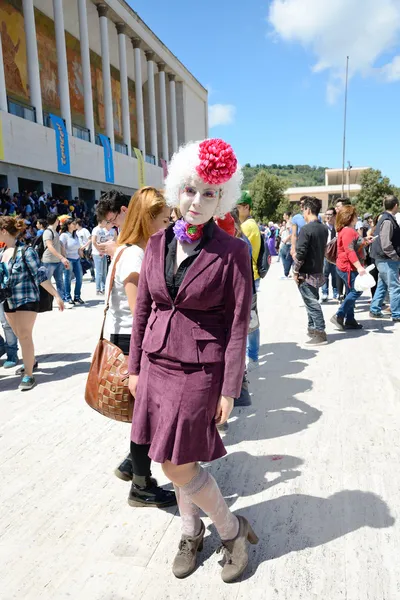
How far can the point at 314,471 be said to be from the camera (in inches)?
118

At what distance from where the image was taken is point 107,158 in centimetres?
3162

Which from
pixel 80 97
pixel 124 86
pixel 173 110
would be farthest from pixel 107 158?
pixel 173 110

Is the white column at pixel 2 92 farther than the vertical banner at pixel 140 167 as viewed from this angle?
No

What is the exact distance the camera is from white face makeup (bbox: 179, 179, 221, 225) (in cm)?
192

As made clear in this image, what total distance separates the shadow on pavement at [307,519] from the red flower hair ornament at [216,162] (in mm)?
1772

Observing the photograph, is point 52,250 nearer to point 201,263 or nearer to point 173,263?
point 173,263

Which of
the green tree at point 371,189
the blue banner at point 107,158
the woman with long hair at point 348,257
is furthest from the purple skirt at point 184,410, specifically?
the green tree at point 371,189

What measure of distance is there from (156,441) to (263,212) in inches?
2248

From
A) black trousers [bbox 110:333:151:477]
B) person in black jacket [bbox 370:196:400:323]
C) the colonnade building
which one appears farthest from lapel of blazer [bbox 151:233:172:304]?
the colonnade building

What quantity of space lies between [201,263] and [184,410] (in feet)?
1.96

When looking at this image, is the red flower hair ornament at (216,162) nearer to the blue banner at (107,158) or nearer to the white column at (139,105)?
the blue banner at (107,158)

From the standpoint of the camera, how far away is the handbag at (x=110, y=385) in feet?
8.06

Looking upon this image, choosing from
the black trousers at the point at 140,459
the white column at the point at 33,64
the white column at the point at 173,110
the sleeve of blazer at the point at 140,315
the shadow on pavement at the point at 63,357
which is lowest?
the shadow on pavement at the point at 63,357

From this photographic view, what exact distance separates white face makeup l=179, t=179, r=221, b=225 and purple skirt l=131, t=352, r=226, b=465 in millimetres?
610
